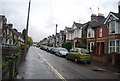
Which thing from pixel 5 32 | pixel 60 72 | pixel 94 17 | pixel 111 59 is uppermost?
pixel 94 17

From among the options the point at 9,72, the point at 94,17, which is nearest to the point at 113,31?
the point at 94,17

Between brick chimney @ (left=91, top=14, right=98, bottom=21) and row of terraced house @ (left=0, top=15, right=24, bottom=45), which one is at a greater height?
brick chimney @ (left=91, top=14, right=98, bottom=21)

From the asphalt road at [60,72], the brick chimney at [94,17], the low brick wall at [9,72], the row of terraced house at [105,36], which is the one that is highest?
the brick chimney at [94,17]

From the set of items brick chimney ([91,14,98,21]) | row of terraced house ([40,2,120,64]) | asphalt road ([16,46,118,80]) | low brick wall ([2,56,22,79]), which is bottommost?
asphalt road ([16,46,118,80])

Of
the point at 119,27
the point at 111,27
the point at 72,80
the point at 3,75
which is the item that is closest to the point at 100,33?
the point at 111,27

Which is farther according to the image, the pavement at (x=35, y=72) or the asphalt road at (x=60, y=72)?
the asphalt road at (x=60, y=72)

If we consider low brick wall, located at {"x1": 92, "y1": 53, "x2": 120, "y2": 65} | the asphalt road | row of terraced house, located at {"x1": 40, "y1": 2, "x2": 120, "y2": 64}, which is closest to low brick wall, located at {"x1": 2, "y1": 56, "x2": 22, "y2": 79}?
the asphalt road

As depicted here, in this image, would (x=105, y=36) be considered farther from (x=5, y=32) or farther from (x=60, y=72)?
(x=5, y=32)

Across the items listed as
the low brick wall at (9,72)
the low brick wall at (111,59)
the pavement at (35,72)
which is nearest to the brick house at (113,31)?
the low brick wall at (111,59)

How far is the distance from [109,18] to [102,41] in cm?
448

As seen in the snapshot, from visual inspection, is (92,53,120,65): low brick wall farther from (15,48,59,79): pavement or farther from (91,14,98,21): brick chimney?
(91,14,98,21): brick chimney

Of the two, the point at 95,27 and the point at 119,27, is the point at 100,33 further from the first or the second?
the point at 119,27

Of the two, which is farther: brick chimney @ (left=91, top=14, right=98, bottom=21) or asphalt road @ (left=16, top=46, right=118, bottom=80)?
brick chimney @ (left=91, top=14, right=98, bottom=21)

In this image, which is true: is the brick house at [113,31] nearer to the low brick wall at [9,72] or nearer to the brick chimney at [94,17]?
the brick chimney at [94,17]
